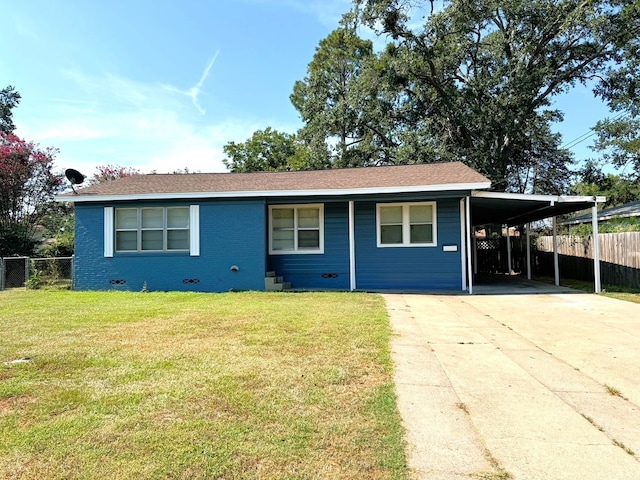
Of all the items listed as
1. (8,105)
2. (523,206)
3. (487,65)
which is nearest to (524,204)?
(523,206)

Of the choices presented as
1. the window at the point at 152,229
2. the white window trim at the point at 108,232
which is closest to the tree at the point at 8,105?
the white window trim at the point at 108,232

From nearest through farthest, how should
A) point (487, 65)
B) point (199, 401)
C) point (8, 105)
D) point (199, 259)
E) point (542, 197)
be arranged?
point (199, 401)
point (542, 197)
point (199, 259)
point (487, 65)
point (8, 105)

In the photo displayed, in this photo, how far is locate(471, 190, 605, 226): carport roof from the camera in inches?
403

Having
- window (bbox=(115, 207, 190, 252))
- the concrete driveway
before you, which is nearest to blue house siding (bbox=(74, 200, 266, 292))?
window (bbox=(115, 207, 190, 252))

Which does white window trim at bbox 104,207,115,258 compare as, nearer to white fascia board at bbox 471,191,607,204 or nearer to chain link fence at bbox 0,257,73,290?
chain link fence at bbox 0,257,73,290

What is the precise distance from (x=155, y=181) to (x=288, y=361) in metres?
10.8

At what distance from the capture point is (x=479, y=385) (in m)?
3.67

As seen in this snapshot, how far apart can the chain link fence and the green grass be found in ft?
23.8

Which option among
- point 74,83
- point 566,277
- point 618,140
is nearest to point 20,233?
point 74,83

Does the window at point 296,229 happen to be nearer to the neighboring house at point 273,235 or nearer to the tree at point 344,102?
the neighboring house at point 273,235

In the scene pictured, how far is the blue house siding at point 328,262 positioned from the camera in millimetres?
11508

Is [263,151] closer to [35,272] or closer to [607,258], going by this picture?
[35,272]

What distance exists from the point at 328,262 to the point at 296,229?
1.32 meters

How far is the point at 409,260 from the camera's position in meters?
11.2
